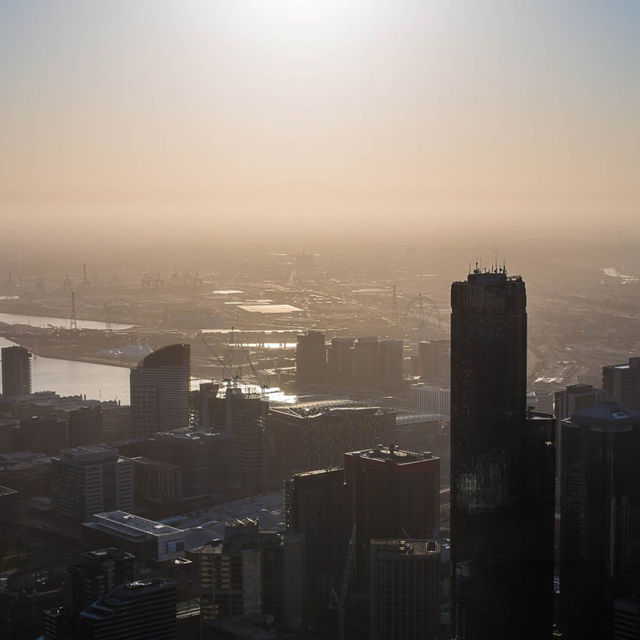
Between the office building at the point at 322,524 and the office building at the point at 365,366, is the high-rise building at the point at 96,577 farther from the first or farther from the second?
the office building at the point at 365,366

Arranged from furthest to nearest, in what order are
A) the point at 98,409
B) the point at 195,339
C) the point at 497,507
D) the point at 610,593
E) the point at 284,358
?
the point at 195,339 < the point at 284,358 < the point at 98,409 < the point at 610,593 < the point at 497,507

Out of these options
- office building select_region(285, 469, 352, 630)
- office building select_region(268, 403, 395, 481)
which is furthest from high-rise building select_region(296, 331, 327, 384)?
office building select_region(285, 469, 352, 630)

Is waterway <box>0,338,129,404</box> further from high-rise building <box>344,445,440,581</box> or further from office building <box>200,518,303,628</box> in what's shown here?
office building <box>200,518,303,628</box>

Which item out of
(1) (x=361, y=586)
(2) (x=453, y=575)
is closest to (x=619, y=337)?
(1) (x=361, y=586)

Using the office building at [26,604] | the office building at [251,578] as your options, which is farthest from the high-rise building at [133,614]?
the office building at [26,604]

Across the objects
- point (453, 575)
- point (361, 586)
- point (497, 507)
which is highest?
point (497, 507)

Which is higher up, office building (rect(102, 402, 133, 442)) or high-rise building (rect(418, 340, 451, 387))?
high-rise building (rect(418, 340, 451, 387))

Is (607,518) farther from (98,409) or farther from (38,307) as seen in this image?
(38,307)
